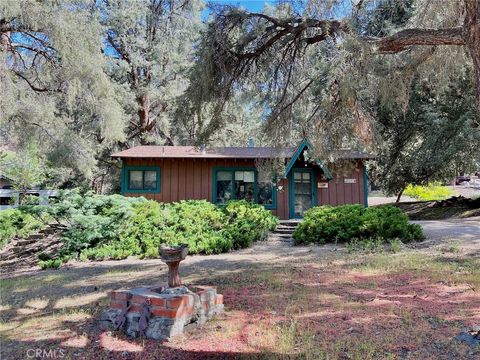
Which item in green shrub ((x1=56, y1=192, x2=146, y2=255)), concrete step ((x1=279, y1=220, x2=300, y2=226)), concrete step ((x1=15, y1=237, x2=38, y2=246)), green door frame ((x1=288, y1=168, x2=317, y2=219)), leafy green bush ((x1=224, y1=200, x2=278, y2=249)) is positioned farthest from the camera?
green door frame ((x1=288, y1=168, x2=317, y2=219))

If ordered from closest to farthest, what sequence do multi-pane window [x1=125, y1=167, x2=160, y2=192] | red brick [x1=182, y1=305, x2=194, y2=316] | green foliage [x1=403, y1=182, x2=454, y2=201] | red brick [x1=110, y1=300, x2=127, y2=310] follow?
red brick [x1=182, y1=305, x2=194, y2=316] → red brick [x1=110, y1=300, x2=127, y2=310] → multi-pane window [x1=125, y1=167, x2=160, y2=192] → green foliage [x1=403, y1=182, x2=454, y2=201]

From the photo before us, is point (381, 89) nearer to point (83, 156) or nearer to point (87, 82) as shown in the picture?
point (87, 82)

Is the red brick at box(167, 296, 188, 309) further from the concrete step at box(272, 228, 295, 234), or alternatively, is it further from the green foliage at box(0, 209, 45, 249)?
the green foliage at box(0, 209, 45, 249)

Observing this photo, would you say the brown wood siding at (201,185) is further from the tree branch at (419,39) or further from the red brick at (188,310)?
the red brick at (188,310)

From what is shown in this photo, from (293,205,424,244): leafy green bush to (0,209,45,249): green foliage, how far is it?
8.34 m

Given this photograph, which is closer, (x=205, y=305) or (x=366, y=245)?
(x=205, y=305)

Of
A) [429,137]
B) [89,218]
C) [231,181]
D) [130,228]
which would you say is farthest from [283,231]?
[429,137]

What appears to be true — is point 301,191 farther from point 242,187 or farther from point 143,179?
point 143,179

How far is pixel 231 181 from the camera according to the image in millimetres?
14203

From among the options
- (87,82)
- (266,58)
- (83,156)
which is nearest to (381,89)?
(266,58)

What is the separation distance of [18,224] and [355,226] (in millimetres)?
10397

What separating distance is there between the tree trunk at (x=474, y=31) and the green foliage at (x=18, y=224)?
11856 millimetres

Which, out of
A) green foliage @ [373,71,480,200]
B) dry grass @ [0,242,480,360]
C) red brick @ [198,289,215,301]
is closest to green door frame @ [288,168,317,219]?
green foliage @ [373,71,480,200]

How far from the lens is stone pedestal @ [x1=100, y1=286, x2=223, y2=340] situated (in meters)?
3.36
